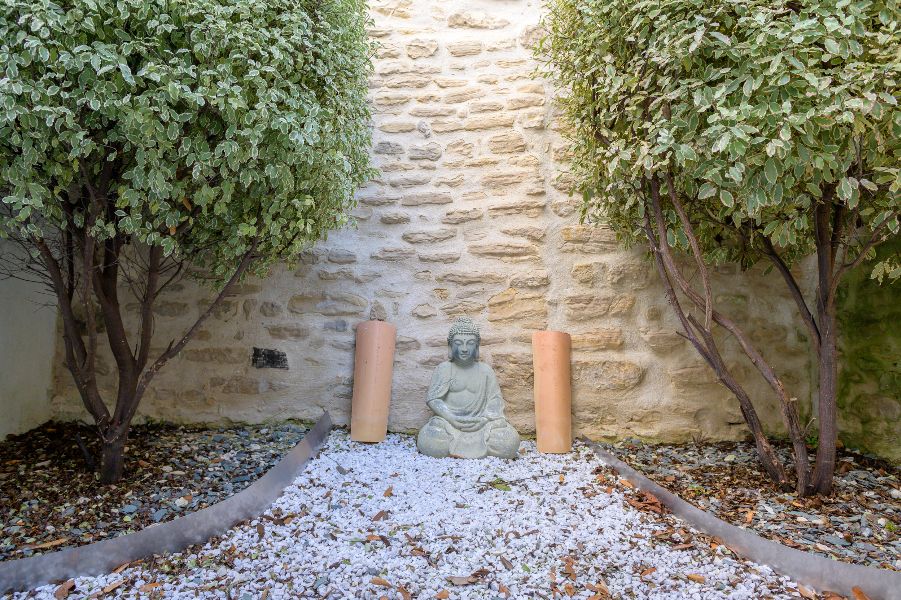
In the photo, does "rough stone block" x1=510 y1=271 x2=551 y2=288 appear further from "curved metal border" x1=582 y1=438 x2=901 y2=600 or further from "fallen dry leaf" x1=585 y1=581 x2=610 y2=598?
"fallen dry leaf" x1=585 y1=581 x2=610 y2=598

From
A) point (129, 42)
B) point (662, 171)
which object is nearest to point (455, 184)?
point (662, 171)

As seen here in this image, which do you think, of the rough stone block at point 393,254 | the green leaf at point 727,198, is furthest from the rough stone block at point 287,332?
the green leaf at point 727,198

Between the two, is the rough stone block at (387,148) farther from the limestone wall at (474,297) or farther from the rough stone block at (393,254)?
the rough stone block at (393,254)

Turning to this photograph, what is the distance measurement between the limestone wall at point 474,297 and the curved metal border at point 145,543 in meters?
1.14

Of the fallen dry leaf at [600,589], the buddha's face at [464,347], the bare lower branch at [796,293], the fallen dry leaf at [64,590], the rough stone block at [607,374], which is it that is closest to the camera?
the fallen dry leaf at [64,590]

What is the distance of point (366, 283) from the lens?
395 cm

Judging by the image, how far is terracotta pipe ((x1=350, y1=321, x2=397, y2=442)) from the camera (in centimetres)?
366

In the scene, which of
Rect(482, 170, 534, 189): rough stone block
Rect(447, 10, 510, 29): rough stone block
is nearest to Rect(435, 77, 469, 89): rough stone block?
Rect(447, 10, 510, 29): rough stone block

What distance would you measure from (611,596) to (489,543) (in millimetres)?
558

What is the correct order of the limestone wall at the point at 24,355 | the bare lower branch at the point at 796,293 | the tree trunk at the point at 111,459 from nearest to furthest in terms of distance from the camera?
1. the tree trunk at the point at 111,459
2. the bare lower branch at the point at 796,293
3. the limestone wall at the point at 24,355

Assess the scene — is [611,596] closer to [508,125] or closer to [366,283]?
[366,283]

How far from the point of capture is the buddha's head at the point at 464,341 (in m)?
3.58

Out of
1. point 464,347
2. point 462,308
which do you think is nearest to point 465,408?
point 464,347

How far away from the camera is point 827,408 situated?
2.82 m
